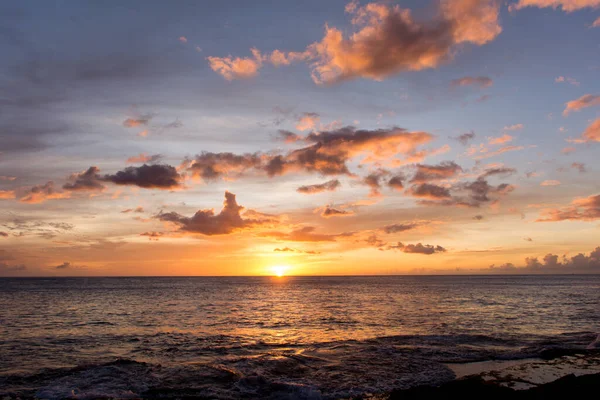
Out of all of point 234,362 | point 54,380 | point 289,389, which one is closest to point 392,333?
point 234,362

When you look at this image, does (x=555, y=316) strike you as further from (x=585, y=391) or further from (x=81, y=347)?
(x=81, y=347)

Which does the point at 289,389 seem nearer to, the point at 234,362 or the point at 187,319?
the point at 234,362

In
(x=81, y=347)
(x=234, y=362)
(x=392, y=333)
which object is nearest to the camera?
(x=234, y=362)

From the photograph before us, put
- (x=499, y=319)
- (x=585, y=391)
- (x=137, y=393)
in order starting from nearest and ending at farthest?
1. (x=585, y=391)
2. (x=137, y=393)
3. (x=499, y=319)

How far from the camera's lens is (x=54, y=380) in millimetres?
22109

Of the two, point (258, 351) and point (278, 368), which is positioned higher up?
point (278, 368)

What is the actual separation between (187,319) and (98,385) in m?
30.4

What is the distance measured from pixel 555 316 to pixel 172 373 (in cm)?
4941

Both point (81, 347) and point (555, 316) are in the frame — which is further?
point (555, 316)

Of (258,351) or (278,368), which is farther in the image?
(258,351)

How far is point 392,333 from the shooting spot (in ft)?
124

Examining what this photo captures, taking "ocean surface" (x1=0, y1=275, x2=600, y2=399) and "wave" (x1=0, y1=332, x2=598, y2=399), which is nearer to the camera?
"wave" (x1=0, y1=332, x2=598, y2=399)

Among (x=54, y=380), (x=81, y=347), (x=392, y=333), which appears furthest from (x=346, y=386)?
(x=81, y=347)

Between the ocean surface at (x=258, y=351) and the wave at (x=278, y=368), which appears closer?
the wave at (x=278, y=368)
